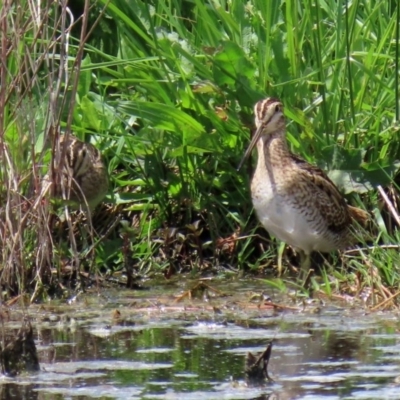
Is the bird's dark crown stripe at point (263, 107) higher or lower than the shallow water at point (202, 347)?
higher

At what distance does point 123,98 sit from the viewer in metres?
7.21

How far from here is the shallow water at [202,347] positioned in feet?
13.8

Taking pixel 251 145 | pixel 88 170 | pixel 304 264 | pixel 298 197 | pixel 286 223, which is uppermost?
pixel 251 145

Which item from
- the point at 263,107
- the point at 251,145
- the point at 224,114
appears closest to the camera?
the point at 263,107

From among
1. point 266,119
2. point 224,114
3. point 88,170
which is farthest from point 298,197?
point 88,170

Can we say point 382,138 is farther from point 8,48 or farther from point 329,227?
point 8,48

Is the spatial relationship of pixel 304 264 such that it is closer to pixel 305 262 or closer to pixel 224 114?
pixel 305 262

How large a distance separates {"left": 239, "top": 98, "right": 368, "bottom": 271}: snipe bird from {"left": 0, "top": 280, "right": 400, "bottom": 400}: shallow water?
40 centimetres

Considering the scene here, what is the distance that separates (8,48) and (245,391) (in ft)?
6.57

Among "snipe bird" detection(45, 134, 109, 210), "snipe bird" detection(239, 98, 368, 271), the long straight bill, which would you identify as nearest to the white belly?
"snipe bird" detection(239, 98, 368, 271)

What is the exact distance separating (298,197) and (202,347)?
68.4 inches

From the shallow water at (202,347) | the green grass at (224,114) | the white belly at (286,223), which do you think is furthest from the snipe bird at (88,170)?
the white belly at (286,223)

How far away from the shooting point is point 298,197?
6.43 metres

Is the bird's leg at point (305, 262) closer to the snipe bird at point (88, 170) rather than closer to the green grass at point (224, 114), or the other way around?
the green grass at point (224, 114)
